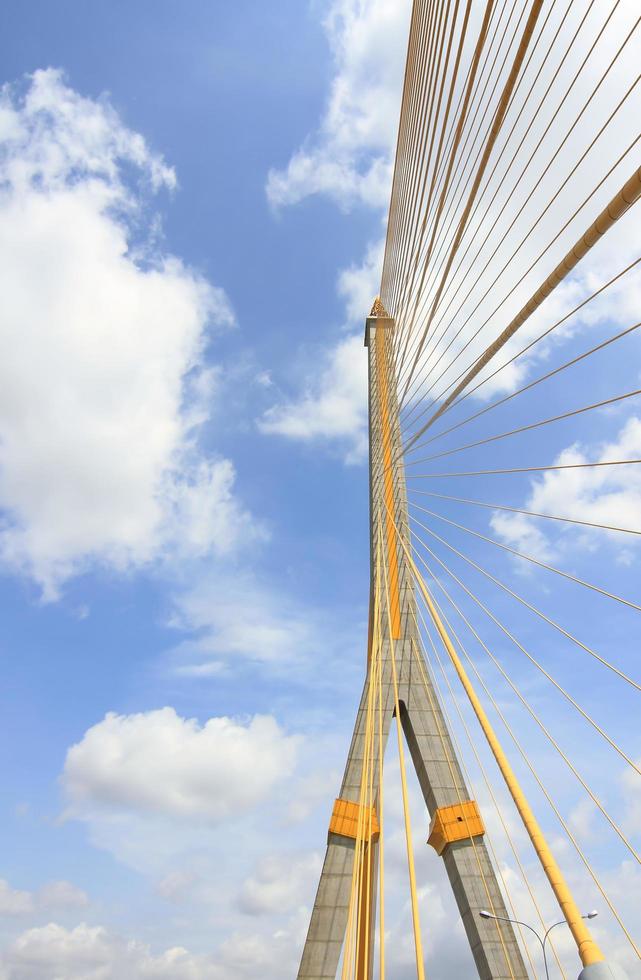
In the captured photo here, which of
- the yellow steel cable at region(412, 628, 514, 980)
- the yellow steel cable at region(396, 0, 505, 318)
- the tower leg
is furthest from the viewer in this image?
the tower leg

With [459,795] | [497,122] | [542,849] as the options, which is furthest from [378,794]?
[497,122]

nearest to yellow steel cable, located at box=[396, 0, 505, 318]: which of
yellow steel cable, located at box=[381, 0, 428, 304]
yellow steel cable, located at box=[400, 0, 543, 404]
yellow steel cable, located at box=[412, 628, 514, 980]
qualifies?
yellow steel cable, located at box=[400, 0, 543, 404]

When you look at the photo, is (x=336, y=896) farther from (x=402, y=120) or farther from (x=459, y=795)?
(x=402, y=120)

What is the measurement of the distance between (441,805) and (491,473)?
5306 millimetres

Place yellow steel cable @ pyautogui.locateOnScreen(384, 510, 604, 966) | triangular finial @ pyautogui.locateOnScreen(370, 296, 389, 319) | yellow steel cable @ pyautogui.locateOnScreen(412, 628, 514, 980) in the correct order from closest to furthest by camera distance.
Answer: yellow steel cable @ pyautogui.locateOnScreen(384, 510, 604, 966), yellow steel cable @ pyautogui.locateOnScreen(412, 628, 514, 980), triangular finial @ pyautogui.locateOnScreen(370, 296, 389, 319)

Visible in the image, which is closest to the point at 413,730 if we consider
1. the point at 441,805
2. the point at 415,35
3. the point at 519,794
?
the point at 441,805

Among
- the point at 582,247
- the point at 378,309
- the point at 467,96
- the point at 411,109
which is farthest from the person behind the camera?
the point at 378,309

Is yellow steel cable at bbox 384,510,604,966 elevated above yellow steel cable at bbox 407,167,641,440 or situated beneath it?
situated beneath

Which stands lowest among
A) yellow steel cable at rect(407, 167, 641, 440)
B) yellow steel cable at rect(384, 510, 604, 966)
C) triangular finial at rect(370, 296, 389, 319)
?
yellow steel cable at rect(384, 510, 604, 966)

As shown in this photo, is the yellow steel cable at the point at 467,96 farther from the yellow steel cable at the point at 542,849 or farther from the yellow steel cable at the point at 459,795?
the yellow steel cable at the point at 459,795

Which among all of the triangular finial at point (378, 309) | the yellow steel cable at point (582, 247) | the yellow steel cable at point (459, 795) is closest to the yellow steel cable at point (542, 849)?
the yellow steel cable at point (582, 247)

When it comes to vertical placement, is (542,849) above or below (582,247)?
below

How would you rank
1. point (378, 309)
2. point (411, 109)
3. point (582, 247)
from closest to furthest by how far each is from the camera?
point (582, 247) < point (411, 109) < point (378, 309)

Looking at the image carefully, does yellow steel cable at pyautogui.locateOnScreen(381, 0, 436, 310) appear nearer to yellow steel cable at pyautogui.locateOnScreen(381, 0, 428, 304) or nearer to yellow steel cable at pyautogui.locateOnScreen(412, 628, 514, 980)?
yellow steel cable at pyautogui.locateOnScreen(381, 0, 428, 304)
